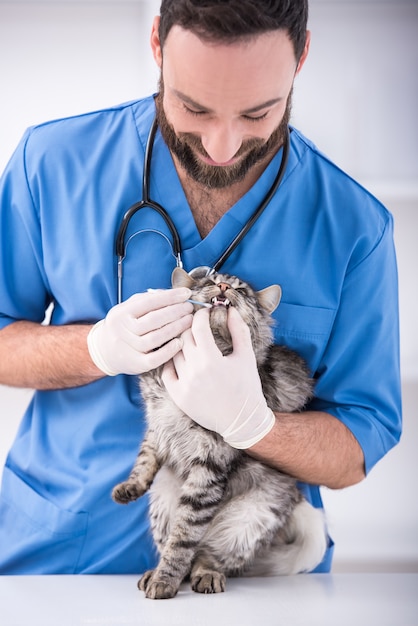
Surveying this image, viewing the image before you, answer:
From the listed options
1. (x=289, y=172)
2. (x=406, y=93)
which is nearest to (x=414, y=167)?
(x=406, y=93)

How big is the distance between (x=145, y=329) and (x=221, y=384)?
0.15 meters

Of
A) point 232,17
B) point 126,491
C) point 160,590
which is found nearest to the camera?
point 232,17

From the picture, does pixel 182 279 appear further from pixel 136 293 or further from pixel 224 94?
pixel 224 94

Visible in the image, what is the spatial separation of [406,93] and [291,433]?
102 centimetres

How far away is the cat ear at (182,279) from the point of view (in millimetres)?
1250

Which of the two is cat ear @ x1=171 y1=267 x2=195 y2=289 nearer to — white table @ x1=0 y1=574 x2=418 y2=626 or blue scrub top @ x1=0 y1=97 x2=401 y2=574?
blue scrub top @ x1=0 y1=97 x2=401 y2=574

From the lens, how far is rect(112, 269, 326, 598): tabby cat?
1.23 metres

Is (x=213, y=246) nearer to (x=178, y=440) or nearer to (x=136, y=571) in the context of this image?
(x=178, y=440)

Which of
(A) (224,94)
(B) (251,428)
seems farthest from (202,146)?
(B) (251,428)

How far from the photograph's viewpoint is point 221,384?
119cm

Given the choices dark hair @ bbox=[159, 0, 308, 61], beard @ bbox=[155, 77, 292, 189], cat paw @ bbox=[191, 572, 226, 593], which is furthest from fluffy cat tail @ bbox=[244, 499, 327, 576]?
dark hair @ bbox=[159, 0, 308, 61]

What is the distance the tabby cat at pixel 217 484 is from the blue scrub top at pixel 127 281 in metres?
0.06

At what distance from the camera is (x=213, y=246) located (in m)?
1.33

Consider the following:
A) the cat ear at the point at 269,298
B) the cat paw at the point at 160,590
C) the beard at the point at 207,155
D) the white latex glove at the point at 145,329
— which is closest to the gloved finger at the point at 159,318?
the white latex glove at the point at 145,329
